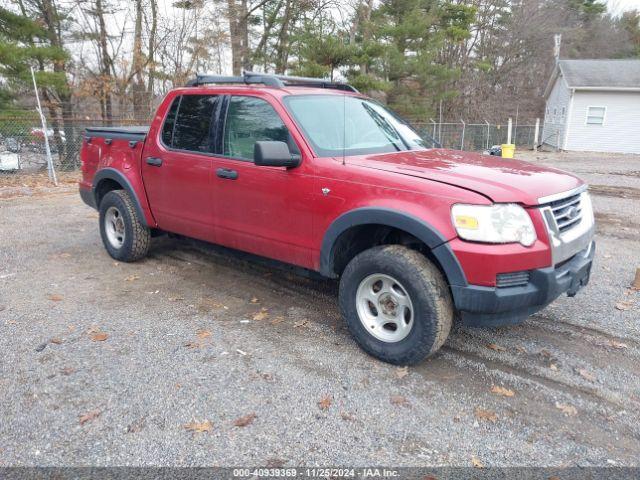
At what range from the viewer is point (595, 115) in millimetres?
26453

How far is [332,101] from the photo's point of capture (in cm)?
448

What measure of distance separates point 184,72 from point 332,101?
18.4 metres

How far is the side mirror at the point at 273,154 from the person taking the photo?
3666 millimetres

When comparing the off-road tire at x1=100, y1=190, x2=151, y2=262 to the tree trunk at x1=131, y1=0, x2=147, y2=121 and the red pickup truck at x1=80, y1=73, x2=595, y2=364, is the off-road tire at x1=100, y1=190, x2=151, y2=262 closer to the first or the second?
the red pickup truck at x1=80, y1=73, x2=595, y2=364

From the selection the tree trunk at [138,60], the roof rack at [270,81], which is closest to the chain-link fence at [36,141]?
the tree trunk at [138,60]

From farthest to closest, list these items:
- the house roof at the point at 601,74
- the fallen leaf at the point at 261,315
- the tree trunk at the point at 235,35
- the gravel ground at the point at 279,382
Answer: the house roof at the point at 601,74, the tree trunk at the point at 235,35, the fallen leaf at the point at 261,315, the gravel ground at the point at 279,382

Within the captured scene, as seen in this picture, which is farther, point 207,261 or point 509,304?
point 207,261

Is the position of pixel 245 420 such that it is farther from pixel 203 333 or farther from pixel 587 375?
pixel 587 375

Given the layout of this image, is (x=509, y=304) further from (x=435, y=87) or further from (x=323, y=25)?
(x=435, y=87)

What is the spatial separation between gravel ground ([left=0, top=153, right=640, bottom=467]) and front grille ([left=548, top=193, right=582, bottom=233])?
100cm

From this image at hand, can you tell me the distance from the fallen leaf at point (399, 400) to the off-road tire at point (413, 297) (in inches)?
13.2

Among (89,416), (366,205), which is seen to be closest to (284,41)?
(366,205)

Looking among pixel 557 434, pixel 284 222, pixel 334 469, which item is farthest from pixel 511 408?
pixel 284 222

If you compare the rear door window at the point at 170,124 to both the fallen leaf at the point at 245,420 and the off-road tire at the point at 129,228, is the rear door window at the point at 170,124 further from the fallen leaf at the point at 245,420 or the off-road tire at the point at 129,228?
the fallen leaf at the point at 245,420
